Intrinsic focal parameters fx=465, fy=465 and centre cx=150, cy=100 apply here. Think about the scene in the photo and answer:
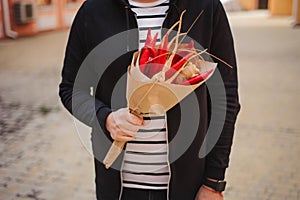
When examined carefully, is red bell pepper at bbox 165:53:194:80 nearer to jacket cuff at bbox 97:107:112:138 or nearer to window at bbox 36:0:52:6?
jacket cuff at bbox 97:107:112:138

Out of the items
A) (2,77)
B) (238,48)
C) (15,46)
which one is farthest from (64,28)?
(2,77)

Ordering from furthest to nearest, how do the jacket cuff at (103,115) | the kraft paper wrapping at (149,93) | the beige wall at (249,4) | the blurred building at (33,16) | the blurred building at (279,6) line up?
the beige wall at (249,4)
the blurred building at (279,6)
the blurred building at (33,16)
the jacket cuff at (103,115)
the kraft paper wrapping at (149,93)

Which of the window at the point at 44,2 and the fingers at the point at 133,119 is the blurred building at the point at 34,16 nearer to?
the window at the point at 44,2

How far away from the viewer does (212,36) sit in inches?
58.7

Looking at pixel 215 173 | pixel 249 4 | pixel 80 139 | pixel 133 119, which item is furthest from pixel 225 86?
pixel 249 4

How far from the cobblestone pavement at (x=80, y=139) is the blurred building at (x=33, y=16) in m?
4.31

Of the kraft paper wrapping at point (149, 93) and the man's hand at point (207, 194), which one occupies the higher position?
the kraft paper wrapping at point (149, 93)

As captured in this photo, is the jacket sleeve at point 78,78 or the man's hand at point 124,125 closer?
the man's hand at point 124,125

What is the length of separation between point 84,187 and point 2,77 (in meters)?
5.65

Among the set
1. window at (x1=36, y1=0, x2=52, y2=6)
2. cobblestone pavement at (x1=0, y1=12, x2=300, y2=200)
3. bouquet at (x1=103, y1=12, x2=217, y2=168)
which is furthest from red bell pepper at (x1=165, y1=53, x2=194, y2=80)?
window at (x1=36, y1=0, x2=52, y2=6)

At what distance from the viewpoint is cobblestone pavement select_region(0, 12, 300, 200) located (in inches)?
164

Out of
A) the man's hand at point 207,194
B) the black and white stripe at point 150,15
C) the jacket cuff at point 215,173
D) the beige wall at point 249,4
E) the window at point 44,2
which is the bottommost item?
the beige wall at point 249,4

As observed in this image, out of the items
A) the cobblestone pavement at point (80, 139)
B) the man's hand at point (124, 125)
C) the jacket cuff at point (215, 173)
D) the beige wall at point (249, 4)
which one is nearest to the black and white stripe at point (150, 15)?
the man's hand at point (124, 125)

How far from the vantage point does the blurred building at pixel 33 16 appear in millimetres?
14555
